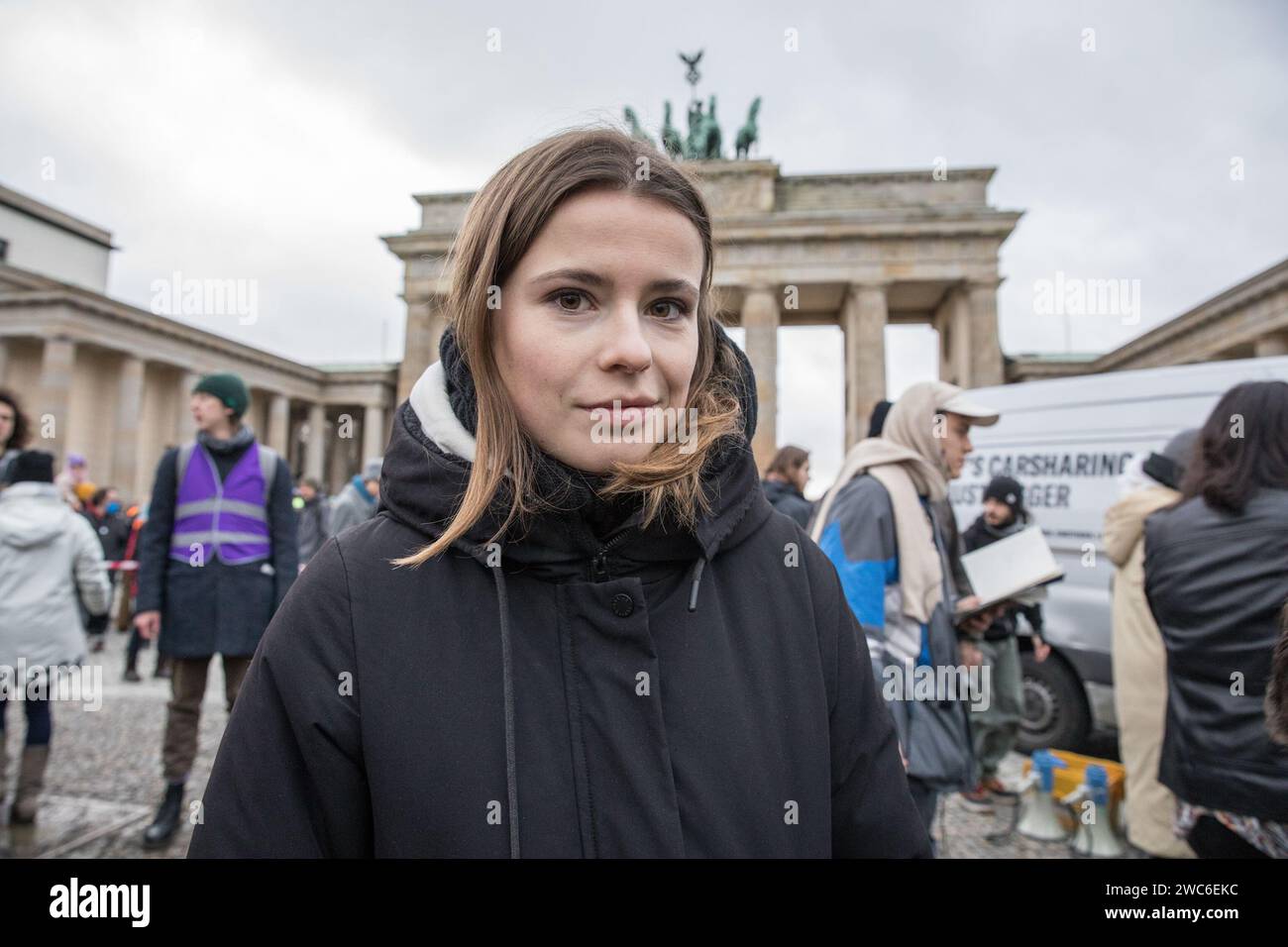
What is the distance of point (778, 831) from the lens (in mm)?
1025

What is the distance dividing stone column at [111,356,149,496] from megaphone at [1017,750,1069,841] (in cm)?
3168

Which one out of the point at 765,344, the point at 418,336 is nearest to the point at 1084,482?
the point at 765,344

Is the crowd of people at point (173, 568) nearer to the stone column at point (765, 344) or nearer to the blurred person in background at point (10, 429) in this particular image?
the blurred person in background at point (10, 429)

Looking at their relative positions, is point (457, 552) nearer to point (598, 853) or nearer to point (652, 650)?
point (652, 650)

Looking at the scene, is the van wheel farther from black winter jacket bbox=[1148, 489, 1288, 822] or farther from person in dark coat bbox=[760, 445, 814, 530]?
black winter jacket bbox=[1148, 489, 1288, 822]

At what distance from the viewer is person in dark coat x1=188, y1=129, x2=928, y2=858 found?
938 mm

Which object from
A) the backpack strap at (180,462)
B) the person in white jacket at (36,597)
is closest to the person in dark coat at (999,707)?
the backpack strap at (180,462)

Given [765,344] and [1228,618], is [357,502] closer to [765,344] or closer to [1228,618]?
[1228,618]

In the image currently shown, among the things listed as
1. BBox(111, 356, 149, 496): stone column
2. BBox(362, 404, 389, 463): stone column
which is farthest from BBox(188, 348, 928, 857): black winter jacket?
BBox(362, 404, 389, 463): stone column

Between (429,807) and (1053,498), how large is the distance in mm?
6646

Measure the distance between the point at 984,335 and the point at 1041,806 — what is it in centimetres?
2524

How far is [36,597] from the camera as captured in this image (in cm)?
397

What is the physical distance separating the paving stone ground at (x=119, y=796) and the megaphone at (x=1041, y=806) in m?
0.06
